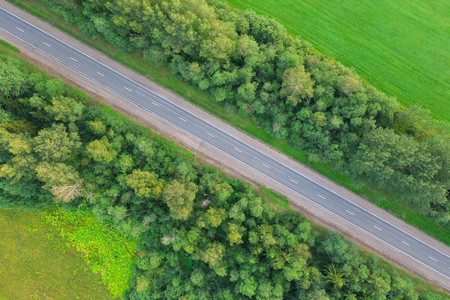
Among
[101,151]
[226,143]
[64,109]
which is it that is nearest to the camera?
[101,151]

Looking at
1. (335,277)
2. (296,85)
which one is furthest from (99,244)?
(296,85)

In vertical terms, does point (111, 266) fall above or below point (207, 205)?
below

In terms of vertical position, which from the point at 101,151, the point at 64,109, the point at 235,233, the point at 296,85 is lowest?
the point at 235,233

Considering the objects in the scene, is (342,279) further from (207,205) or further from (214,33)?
(214,33)

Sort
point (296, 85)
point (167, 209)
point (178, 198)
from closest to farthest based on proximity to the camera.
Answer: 1. point (178, 198)
2. point (296, 85)
3. point (167, 209)

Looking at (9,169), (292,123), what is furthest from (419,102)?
(9,169)

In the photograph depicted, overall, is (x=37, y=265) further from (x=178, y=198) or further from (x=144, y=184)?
(x=178, y=198)

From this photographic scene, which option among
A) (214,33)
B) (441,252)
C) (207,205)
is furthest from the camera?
(441,252)
